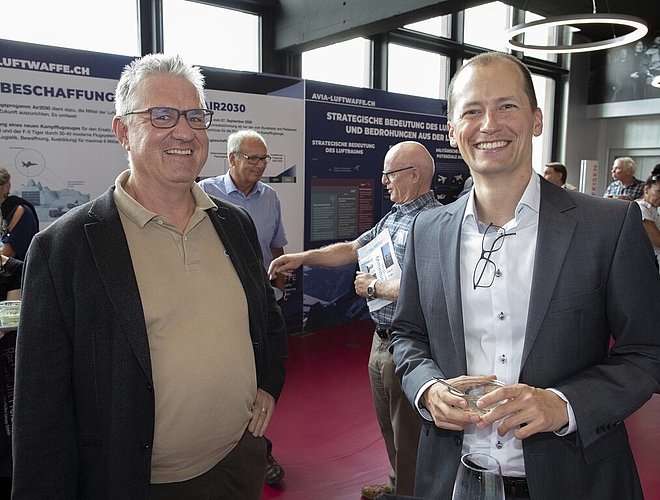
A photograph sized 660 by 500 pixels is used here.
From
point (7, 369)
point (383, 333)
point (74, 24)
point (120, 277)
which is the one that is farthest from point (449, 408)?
point (74, 24)

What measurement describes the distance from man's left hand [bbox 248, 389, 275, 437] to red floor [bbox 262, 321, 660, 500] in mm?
1463

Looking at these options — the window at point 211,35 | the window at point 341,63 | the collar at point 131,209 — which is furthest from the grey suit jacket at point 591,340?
the window at point 341,63

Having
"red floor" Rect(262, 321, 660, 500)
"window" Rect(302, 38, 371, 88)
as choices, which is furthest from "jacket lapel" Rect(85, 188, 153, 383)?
"window" Rect(302, 38, 371, 88)

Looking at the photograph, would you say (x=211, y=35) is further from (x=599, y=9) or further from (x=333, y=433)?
(x=599, y=9)

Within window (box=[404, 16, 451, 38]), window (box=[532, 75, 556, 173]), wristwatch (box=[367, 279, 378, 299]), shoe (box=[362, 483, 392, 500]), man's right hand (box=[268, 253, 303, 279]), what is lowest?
shoe (box=[362, 483, 392, 500])

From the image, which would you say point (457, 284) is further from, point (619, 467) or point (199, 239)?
point (199, 239)

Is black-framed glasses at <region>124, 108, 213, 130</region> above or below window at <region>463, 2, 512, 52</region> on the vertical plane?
below

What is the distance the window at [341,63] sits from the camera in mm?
7047

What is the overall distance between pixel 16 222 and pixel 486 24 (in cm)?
864

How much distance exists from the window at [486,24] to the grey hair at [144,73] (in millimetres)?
8614

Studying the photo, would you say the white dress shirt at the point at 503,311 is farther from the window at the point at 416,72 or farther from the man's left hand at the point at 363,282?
the window at the point at 416,72

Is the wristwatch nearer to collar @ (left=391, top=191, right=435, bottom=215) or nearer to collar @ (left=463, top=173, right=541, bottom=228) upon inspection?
collar @ (left=391, top=191, right=435, bottom=215)

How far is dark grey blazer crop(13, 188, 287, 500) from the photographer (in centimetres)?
127

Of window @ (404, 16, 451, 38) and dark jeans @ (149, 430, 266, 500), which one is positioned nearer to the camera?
dark jeans @ (149, 430, 266, 500)
